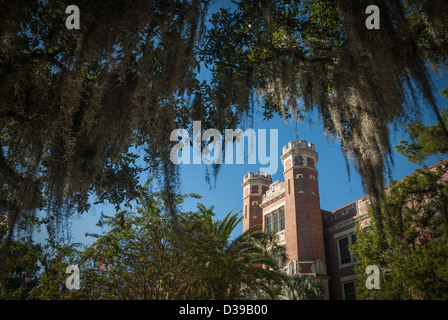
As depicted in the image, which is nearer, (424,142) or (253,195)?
(424,142)

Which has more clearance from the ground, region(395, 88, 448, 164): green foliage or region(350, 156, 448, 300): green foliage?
region(395, 88, 448, 164): green foliage

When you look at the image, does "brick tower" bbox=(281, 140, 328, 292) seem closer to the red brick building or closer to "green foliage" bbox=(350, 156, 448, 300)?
the red brick building

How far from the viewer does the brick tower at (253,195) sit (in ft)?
87.0

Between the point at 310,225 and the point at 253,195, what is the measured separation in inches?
305

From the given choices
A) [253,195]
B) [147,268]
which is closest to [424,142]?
[147,268]

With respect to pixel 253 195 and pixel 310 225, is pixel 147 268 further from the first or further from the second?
pixel 253 195

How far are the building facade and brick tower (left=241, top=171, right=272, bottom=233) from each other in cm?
133

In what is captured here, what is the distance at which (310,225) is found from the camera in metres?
20.6

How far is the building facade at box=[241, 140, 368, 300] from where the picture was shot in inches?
754

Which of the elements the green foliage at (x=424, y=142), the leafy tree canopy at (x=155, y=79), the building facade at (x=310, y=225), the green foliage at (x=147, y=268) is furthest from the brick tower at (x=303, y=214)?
the leafy tree canopy at (x=155, y=79)

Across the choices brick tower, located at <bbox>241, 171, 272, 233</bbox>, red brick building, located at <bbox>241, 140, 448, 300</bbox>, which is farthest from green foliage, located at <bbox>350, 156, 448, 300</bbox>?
brick tower, located at <bbox>241, 171, 272, 233</bbox>
